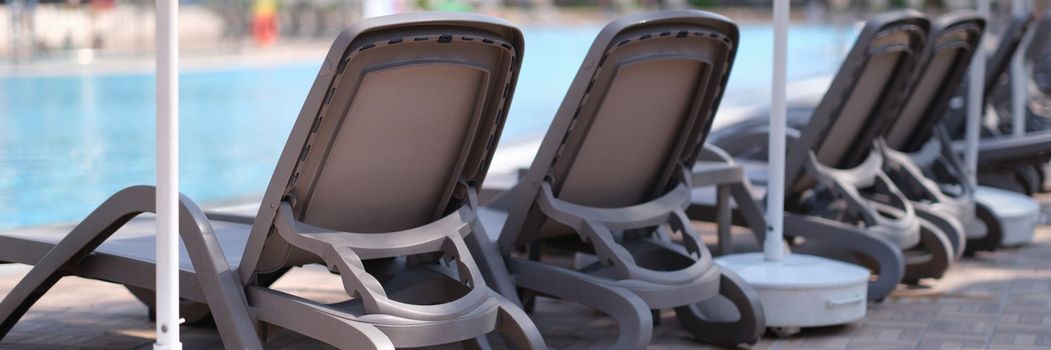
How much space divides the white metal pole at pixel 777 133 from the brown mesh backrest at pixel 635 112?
239mm

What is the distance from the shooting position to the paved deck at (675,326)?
431 cm

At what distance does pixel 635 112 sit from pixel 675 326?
3.02 ft

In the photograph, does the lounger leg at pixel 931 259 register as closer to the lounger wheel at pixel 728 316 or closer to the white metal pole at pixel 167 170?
the lounger wheel at pixel 728 316

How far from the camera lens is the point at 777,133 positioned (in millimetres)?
4441

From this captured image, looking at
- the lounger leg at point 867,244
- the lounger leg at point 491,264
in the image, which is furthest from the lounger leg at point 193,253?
the lounger leg at point 867,244

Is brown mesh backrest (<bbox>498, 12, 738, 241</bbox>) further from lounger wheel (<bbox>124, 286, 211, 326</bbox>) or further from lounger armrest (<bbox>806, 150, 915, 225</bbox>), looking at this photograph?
lounger wheel (<bbox>124, 286, 211, 326</bbox>)

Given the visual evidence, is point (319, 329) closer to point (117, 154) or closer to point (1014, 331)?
point (1014, 331)

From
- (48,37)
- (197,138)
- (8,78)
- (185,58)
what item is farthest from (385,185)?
(48,37)

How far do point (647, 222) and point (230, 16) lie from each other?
25516mm

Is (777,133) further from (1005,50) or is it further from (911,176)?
(1005,50)

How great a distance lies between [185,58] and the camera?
2198 cm

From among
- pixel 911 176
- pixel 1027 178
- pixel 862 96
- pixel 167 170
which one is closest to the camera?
pixel 167 170

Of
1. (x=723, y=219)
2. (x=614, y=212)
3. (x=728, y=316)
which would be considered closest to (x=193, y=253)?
(x=614, y=212)

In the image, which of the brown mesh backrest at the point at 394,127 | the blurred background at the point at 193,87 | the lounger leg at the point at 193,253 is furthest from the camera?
the blurred background at the point at 193,87
